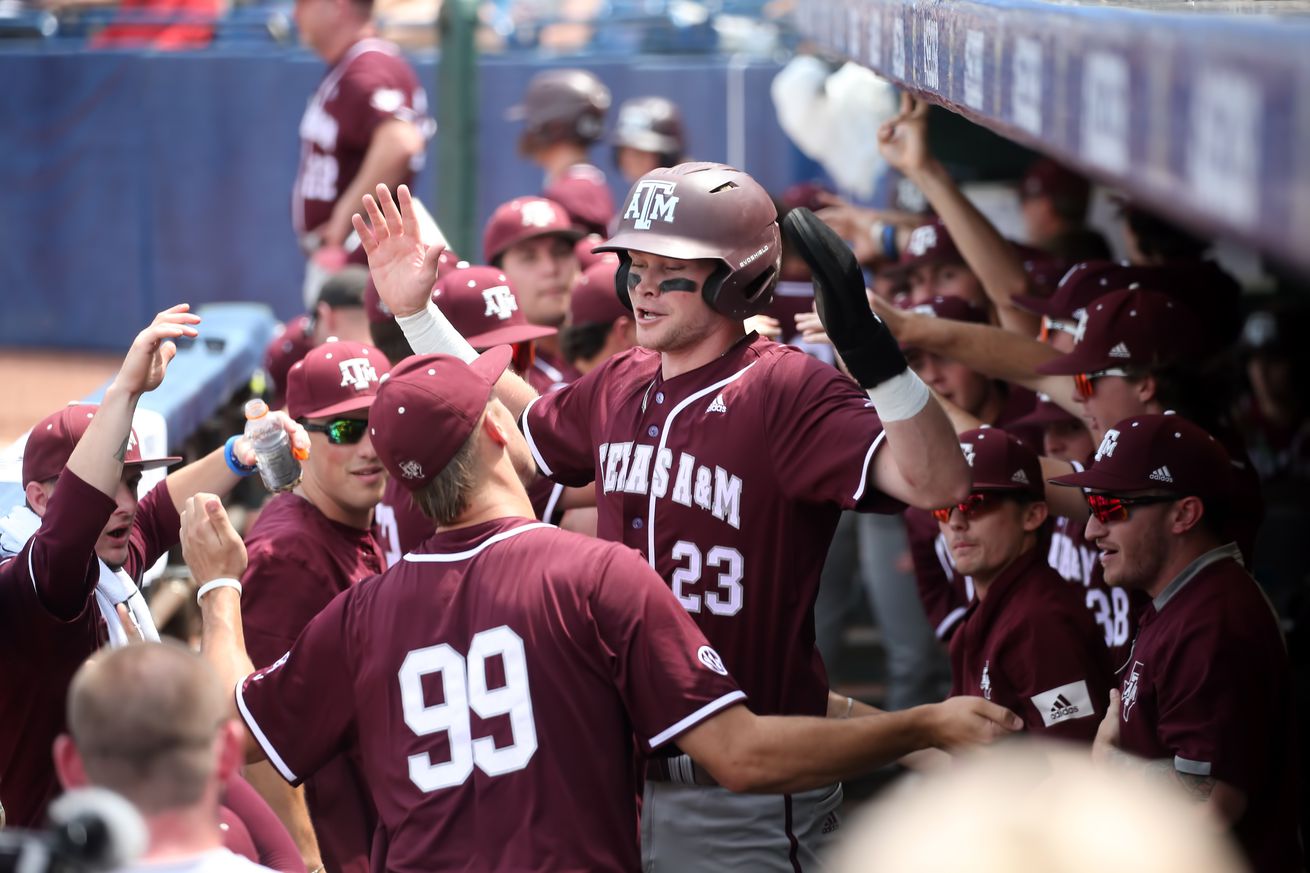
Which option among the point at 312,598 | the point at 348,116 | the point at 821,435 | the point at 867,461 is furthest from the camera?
the point at 348,116

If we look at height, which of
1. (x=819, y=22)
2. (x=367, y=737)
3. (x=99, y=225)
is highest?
(x=819, y=22)

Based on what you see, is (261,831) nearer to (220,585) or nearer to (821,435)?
(220,585)

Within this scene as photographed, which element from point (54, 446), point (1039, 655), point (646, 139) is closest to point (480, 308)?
point (54, 446)

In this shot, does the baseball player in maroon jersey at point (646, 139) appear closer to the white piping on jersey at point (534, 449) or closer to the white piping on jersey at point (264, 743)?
the white piping on jersey at point (534, 449)

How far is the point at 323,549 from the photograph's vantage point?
4062mm

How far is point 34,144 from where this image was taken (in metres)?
12.0

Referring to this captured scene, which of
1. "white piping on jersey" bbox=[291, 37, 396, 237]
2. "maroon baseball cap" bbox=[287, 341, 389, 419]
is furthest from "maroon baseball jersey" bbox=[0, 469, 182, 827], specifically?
"white piping on jersey" bbox=[291, 37, 396, 237]

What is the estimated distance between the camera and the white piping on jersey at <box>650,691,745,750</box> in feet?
9.48

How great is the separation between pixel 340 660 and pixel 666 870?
2.84ft

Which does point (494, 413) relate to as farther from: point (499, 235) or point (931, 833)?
point (499, 235)

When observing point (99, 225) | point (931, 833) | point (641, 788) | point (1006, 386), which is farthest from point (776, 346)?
point (99, 225)

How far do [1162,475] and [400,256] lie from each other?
188cm

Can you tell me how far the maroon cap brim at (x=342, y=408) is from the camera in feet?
14.0

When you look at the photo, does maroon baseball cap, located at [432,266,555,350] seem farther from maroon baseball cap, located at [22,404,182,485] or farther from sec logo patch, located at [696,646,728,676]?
sec logo patch, located at [696,646,728,676]
